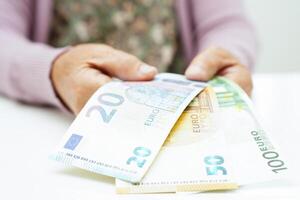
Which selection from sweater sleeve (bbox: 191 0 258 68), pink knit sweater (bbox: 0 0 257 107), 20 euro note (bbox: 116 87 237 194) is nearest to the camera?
20 euro note (bbox: 116 87 237 194)

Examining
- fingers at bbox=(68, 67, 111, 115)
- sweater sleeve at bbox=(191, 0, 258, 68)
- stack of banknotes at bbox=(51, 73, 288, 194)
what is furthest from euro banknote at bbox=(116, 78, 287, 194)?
sweater sleeve at bbox=(191, 0, 258, 68)

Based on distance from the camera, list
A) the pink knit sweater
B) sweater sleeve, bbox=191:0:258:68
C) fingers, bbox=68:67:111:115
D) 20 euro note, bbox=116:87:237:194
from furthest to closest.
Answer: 1. sweater sleeve, bbox=191:0:258:68
2. the pink knit sweater
3. fingers, bbox=68:67:111:115
4. 20 euro note, bbox=116:87:237:194

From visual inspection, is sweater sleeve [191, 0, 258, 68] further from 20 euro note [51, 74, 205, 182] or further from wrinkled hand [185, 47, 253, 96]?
20 euro note [51, 74, 205, 182]

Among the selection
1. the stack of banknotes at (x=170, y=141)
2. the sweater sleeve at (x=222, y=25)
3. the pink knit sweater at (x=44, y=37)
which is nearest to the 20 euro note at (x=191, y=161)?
the stack of banknotes at (x=170, y=141)

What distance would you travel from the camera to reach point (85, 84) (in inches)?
21.5

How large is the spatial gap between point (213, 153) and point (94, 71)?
0.19 m

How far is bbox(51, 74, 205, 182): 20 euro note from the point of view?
1.41 ft

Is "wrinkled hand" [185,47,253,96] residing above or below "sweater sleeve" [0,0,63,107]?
above

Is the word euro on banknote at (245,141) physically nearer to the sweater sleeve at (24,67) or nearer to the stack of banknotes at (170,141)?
the stack of banknotes at (170,141)

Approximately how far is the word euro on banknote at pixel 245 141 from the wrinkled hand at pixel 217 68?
0.08 feet

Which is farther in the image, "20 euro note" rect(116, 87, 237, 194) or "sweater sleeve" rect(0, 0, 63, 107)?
"sweater sleeve" rect(0, 0, 63, 107)

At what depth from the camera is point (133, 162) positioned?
42cm

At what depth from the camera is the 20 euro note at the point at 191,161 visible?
1.34 ft

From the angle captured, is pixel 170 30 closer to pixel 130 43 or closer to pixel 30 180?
pixel 130 43
